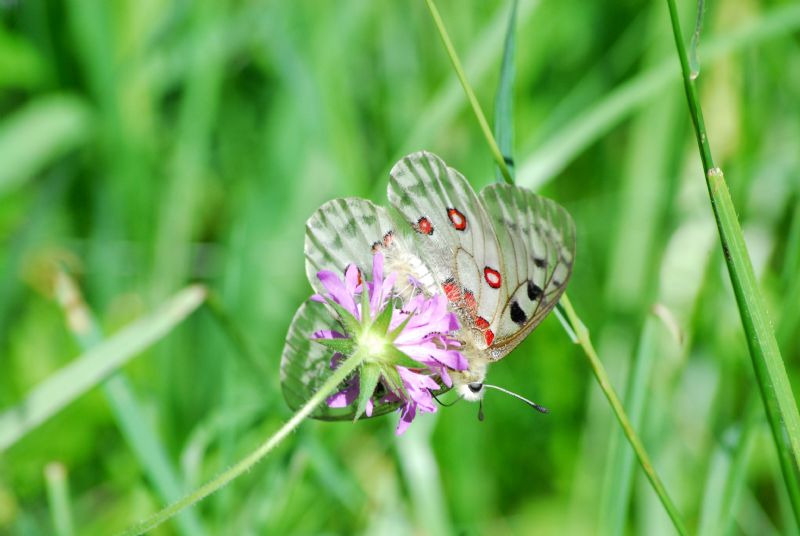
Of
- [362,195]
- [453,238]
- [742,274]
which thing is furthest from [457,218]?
[362,195]

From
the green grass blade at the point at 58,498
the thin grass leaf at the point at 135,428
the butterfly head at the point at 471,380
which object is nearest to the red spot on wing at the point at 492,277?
the butterfly head at the point at 471,380

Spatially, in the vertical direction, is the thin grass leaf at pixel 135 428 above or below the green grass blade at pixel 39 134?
below

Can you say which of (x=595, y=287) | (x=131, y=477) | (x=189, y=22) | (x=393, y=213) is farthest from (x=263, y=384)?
(x=189, y=22)

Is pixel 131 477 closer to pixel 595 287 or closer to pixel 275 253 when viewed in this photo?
pixel 275 253

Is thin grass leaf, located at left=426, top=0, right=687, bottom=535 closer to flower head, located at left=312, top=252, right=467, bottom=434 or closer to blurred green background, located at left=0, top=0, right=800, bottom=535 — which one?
flower head, located at left=312, top=252, right=467, bottom=434

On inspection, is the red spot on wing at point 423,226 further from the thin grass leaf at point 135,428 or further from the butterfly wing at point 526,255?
the thin grass leaf at point 135,428

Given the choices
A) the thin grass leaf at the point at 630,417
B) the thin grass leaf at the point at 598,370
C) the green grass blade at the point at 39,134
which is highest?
the green grass blade at the point at 39,134

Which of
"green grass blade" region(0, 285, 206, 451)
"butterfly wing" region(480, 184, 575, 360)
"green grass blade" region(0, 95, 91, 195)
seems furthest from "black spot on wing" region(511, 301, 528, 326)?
"green grass blade" region(0, 95, 91, 195)
